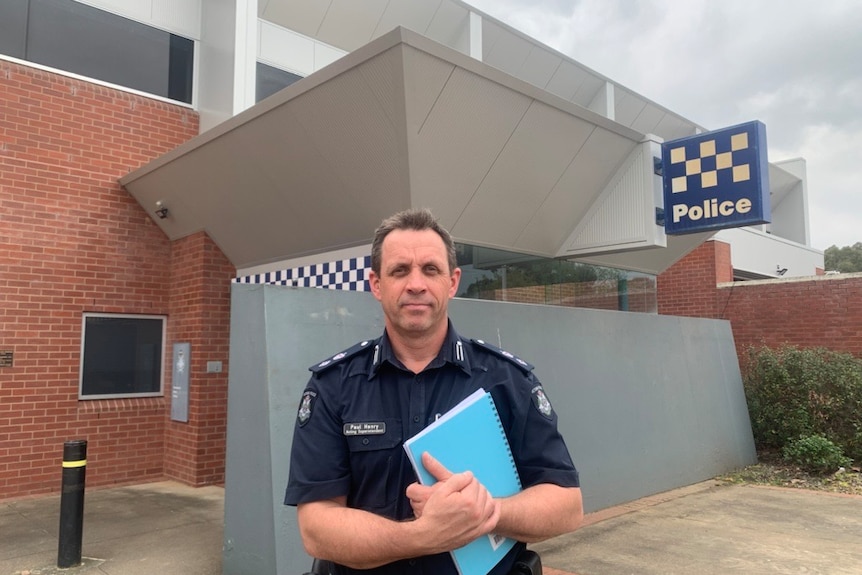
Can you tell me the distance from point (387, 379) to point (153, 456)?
288 inches

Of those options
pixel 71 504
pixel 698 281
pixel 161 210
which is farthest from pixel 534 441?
pixel 698 281

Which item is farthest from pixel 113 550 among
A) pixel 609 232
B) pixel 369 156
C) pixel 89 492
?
pixel 609 232

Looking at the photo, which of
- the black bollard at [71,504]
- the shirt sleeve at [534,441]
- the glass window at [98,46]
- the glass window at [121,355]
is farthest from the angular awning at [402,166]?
the shirt sleeve at [534,441]

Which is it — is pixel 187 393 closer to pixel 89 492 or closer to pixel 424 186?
pixel 89 492

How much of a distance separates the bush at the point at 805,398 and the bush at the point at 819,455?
0.26 meters

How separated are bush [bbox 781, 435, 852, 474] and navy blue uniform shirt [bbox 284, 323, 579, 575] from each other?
8.08m

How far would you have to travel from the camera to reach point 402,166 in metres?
5.19

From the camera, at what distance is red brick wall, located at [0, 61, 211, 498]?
705 cm

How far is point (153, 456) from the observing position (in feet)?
26.1

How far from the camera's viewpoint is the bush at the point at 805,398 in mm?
8406

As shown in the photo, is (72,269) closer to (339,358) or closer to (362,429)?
(339,358)

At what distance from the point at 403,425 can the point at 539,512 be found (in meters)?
0.41

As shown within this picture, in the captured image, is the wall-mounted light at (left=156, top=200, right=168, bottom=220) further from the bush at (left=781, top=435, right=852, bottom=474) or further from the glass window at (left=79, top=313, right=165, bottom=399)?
the bush at (left=781, top=435, right=852, bottom=474)

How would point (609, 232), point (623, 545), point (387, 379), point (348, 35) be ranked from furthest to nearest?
point (348, 35) < point (609, 232) < point (623, 545) < point (387, 379)
